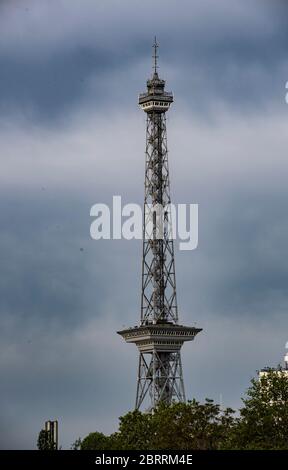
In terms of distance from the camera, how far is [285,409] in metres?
184

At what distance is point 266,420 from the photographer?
602 ft

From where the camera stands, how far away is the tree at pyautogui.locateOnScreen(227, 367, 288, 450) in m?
181

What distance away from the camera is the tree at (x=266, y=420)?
18138cm
